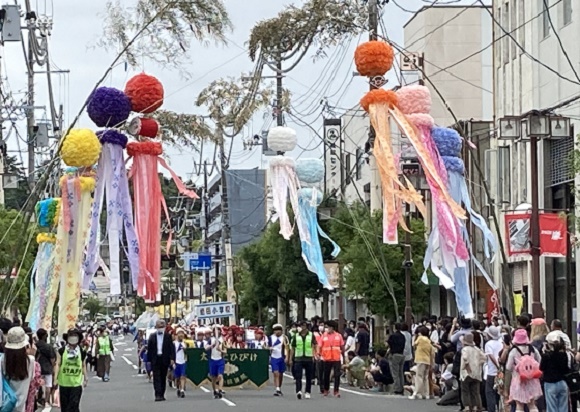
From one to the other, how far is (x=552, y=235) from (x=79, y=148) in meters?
12.0

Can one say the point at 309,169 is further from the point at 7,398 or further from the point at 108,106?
the point at 7,398

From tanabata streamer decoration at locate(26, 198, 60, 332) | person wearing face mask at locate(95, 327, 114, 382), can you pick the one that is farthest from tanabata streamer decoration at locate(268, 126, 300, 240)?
person wearing face mask at locate(95, 327, 114, 382)

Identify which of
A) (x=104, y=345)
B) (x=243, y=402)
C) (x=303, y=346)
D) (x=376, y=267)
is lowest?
(x=243, y=402)

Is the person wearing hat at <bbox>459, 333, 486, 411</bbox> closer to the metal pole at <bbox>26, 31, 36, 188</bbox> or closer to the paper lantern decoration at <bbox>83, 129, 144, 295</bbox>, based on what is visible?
the paper lantern decoration at <bbox>83, 129, 144, 295</bbox>

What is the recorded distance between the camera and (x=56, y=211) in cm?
2875

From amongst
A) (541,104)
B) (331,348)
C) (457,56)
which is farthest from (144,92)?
(457,56)

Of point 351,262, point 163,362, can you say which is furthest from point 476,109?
point 163,362

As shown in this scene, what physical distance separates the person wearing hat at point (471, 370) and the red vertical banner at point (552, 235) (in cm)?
547

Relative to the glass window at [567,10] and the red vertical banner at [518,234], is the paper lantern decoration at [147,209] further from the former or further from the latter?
the glass window at [567,10]

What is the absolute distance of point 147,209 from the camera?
25.6 meters

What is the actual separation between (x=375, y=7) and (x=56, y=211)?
31.9 ft

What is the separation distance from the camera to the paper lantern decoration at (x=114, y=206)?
2402 centimetres

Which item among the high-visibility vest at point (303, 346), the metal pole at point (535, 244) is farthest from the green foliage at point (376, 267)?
the metal pole at point (535, 244)

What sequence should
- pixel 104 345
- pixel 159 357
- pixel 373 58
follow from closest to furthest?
pixel 373 58, pixel 159 357, pixel 104 345
